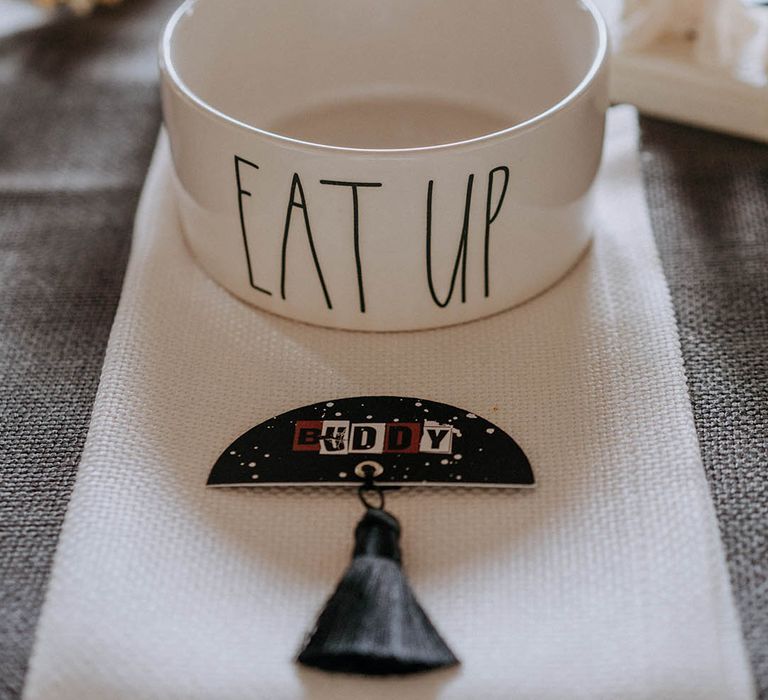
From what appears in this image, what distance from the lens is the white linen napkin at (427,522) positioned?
0.96ft

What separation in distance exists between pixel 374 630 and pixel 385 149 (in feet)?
0.72

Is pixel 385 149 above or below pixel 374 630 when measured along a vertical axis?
above

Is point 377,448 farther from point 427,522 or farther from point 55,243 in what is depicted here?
point 55,243

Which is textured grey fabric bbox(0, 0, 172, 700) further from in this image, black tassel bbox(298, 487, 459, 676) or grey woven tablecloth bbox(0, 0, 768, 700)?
black tassel bbox(298, 487, 459, 676)

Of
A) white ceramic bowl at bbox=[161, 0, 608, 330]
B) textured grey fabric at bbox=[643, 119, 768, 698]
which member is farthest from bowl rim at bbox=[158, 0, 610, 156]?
textured grey fabric at bbox=[643, 119, 768, 698]

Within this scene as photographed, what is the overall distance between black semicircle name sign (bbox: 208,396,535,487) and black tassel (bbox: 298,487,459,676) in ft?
A: 0.15

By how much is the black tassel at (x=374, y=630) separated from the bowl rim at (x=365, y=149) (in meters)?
0.15

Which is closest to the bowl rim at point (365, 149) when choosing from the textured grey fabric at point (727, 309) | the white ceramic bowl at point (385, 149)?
the white ceramic bowl at point (385, 149)

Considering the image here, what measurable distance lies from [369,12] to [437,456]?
0.86 feet

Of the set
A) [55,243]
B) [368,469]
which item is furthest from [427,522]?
[55,243]

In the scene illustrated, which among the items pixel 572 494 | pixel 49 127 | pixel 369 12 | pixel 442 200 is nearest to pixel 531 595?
pixel 572 494

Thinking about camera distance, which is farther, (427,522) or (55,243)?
(55,243)

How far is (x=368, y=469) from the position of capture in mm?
351

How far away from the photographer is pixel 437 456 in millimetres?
355
